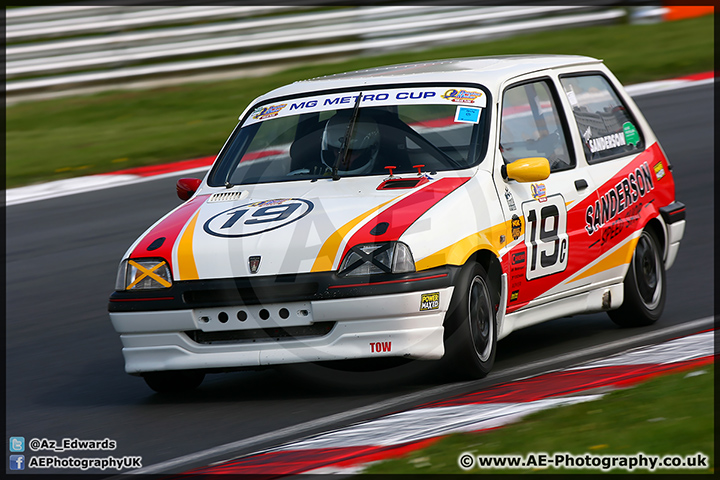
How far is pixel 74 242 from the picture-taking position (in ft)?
34.4

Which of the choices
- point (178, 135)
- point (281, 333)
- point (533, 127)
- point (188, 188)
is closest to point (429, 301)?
point (281, 333)

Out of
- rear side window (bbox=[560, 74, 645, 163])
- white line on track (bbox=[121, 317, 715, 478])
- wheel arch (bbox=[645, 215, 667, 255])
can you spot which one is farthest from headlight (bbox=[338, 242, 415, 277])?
wheel arch (bbox=[645, 215, 667, 255])

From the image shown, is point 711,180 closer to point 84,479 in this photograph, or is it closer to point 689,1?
point 84,479

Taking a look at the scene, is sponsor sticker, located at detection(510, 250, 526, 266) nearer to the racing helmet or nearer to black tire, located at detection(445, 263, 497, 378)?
black tire, located at detection(445, 263, 497, 378)

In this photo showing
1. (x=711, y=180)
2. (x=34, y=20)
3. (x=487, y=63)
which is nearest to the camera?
(x=487, y=63)

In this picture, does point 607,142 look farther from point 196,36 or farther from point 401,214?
point 196,36

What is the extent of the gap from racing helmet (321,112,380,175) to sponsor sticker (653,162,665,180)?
7.26 ft

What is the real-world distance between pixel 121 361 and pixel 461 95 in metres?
2.62

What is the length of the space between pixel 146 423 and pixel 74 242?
527 cm

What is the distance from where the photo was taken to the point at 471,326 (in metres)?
5.74

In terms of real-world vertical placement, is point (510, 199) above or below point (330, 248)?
above

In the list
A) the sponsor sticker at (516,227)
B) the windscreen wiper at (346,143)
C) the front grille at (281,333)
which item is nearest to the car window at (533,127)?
the sponsor sticker at (516,227)

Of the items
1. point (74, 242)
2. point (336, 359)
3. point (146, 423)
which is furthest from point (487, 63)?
point (74, 242)

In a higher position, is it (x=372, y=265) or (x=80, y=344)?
(x=372, y=265)
